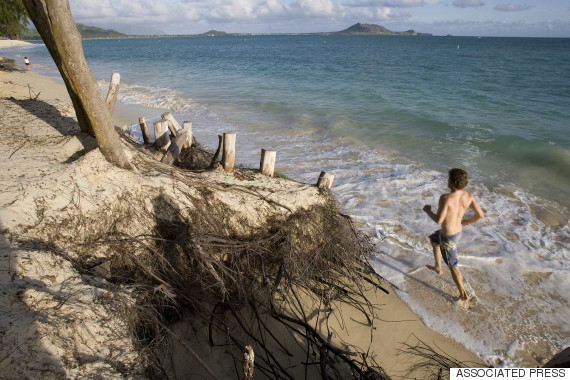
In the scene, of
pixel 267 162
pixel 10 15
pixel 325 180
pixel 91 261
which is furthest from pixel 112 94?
pixel 10 15

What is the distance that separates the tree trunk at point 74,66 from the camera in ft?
11.2

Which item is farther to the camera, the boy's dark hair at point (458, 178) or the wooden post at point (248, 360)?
the boy's dark hair at point (458, 178)

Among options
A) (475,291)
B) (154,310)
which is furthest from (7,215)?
(475,291)

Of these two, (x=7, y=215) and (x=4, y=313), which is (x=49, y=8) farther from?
(x=4, y=313)

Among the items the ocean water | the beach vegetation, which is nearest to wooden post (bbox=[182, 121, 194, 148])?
the ocean water

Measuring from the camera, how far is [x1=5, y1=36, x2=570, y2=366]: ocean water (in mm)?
4332

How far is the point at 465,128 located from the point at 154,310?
13.2 m

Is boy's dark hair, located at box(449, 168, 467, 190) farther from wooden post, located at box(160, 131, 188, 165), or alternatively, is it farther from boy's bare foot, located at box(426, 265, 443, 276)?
wooden post, located at box(160, 131, 188, 165)

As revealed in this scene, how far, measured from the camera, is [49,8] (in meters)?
3.37

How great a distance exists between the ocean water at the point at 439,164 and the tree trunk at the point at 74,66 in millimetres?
4155

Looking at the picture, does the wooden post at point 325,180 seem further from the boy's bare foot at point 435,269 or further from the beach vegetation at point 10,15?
the beach vegetation at point 10,15

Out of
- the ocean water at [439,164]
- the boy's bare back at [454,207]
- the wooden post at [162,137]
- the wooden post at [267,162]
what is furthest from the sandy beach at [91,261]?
the wooden post at [162,137]

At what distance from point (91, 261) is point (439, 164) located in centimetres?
886

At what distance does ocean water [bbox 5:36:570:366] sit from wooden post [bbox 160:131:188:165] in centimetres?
306
